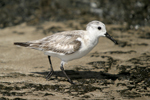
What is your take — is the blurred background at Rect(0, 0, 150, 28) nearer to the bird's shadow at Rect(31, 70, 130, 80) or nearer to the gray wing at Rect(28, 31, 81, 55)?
the bird's shadow at Rect(31, 70, 130, 80)

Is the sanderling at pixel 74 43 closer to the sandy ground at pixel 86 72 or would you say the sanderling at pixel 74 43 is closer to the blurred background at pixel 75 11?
the sandy ground at pixel 86 72

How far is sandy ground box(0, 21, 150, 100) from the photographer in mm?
5547

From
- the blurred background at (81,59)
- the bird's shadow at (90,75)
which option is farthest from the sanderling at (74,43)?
the blurred background at (81,59)

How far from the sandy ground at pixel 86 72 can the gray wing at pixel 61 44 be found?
32.5 inches

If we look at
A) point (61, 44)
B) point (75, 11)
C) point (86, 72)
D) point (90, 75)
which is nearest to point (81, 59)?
point (86, 72)

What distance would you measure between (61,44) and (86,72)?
1.27m

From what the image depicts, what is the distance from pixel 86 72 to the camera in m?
6.96

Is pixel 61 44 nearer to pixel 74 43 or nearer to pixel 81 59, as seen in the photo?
pixel 74 43

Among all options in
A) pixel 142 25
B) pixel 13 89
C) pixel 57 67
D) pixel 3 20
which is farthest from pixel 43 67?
pixel 142 25

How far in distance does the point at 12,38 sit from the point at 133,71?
17.1ft

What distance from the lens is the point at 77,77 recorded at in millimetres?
6645

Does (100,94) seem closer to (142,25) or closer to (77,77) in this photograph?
(77,77)

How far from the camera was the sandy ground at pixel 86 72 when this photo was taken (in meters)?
5.55

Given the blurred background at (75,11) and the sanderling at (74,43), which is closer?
the sanderling at (74,43)
